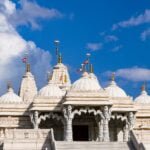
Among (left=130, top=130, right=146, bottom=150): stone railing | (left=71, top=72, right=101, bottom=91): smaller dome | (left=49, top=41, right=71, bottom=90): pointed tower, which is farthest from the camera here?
(left=49, top=41, right=71, bottom=90): pointed tower

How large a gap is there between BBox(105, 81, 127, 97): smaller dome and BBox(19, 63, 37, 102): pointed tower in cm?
1611

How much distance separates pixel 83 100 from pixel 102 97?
1.56m

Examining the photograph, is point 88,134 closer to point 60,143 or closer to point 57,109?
point 57,109

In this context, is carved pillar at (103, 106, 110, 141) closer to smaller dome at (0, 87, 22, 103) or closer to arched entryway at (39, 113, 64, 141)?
arched entryway at (39, 113, 64, 141)

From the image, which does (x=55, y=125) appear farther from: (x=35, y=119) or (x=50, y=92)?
(x=50, y=92)

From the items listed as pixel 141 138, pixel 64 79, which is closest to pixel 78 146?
pixel 141 138

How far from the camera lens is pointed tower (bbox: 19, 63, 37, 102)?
75.4 meters

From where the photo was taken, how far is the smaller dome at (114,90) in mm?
59281

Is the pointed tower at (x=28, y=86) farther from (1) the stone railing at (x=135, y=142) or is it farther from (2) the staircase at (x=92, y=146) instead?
(1) the stone railing at (x=135, y=142)

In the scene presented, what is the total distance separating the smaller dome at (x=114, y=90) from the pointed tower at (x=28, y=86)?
52.9 ft

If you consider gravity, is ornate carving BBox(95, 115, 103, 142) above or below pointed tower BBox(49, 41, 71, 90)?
below

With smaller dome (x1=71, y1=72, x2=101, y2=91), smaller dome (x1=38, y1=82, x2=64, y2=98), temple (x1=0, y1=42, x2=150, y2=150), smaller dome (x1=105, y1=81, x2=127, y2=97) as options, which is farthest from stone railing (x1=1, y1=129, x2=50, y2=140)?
smaller dome (x1=105, y1=81, x2=127, y2=97)

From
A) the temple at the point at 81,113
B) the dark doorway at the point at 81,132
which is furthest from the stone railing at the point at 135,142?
the dark doorway at the point at 81,132

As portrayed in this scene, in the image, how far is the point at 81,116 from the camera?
57781 mm
